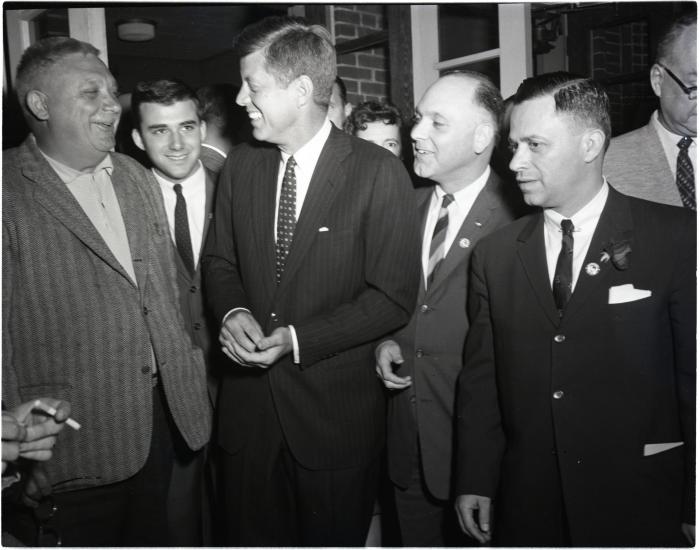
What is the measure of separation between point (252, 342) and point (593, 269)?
1012mm

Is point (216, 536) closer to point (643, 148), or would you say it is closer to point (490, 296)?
point (490, 296)

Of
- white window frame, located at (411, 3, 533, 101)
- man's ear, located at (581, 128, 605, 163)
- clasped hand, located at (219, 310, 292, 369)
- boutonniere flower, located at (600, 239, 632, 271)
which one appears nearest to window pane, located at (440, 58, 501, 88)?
white window frame, located at (411, 3, 533, 101)

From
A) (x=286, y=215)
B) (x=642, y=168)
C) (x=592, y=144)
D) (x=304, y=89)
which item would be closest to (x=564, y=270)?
(x=592, y=144)

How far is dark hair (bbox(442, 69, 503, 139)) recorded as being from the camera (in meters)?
2.28

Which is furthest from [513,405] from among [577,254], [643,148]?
[643,148]

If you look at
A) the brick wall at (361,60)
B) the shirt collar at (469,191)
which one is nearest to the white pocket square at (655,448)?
the shirt collar at (469,191)

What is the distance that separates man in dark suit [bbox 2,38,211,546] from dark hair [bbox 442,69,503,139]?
1.31 meters

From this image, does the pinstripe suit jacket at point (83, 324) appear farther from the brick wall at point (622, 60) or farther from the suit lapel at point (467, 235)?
the brick wall at point (622, 60)

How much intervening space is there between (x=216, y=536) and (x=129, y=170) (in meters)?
1.79

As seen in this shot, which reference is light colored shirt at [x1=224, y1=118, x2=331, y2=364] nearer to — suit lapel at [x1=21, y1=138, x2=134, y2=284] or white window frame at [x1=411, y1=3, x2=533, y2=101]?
suit lapel at [x1=21, y1=138, x2=134, y2=284]

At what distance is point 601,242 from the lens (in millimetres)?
1698

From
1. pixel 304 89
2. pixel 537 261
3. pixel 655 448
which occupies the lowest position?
pixel 655 448

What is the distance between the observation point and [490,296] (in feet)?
6.14

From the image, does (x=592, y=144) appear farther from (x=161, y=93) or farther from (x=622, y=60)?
(x=622, y=60)
